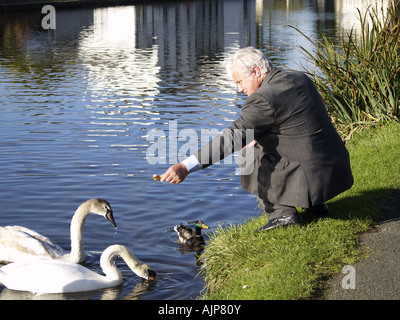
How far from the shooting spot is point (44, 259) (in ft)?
23.6

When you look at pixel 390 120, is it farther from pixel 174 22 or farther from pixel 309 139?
pixel 174 22

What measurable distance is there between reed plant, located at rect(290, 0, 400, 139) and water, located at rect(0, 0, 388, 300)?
1247 millimetres

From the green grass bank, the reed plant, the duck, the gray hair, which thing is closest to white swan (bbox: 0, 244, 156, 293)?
the green grass bank

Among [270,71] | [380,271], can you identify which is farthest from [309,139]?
[380,271]

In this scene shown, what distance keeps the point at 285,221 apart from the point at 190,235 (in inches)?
75.8

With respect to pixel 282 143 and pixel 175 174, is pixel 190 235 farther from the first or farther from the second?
pixel 175 174

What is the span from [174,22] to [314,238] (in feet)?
168

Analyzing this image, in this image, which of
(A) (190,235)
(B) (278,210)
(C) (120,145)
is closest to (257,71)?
(B) (278,210)

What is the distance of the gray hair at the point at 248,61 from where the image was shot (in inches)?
240

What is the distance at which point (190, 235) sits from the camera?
830cm

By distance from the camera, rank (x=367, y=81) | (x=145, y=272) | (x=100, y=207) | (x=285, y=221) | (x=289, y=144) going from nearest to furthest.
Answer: (x=289, y=144) → (x=285, y=221) → (x=145, y=272) → (x=100, y=207) → (x=367, y=81)

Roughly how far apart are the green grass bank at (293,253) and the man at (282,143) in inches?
12.4

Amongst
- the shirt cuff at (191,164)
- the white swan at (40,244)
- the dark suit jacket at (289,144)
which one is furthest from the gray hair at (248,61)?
the white swan at (40,244)

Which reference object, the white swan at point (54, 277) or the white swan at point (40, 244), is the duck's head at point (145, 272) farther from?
the white swan at point (40, 244)
